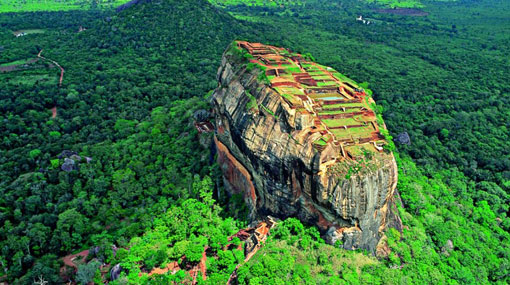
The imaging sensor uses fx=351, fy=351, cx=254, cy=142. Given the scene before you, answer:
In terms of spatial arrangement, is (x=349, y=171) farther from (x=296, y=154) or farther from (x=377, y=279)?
(x=377, y=279)

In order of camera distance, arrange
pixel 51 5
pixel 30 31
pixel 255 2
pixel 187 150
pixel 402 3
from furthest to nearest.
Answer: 1. pixel 402 3
2. pixel 255 2
3. pixel 51 5
4. pixel 30 31
5. pixel 187 150

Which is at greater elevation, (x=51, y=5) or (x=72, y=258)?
(x=51, y=5)

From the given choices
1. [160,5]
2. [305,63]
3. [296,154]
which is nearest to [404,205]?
[296,154]

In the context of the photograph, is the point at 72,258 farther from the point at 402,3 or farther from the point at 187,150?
the point at 402,3

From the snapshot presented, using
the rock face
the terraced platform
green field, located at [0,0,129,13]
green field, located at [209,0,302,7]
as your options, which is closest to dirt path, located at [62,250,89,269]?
the rock face

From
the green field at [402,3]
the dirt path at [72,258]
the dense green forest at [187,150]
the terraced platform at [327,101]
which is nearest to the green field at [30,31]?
the dense green forest at [187,150]

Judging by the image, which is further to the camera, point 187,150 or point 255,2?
point 255,2

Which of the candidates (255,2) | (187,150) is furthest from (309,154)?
(255,2)
